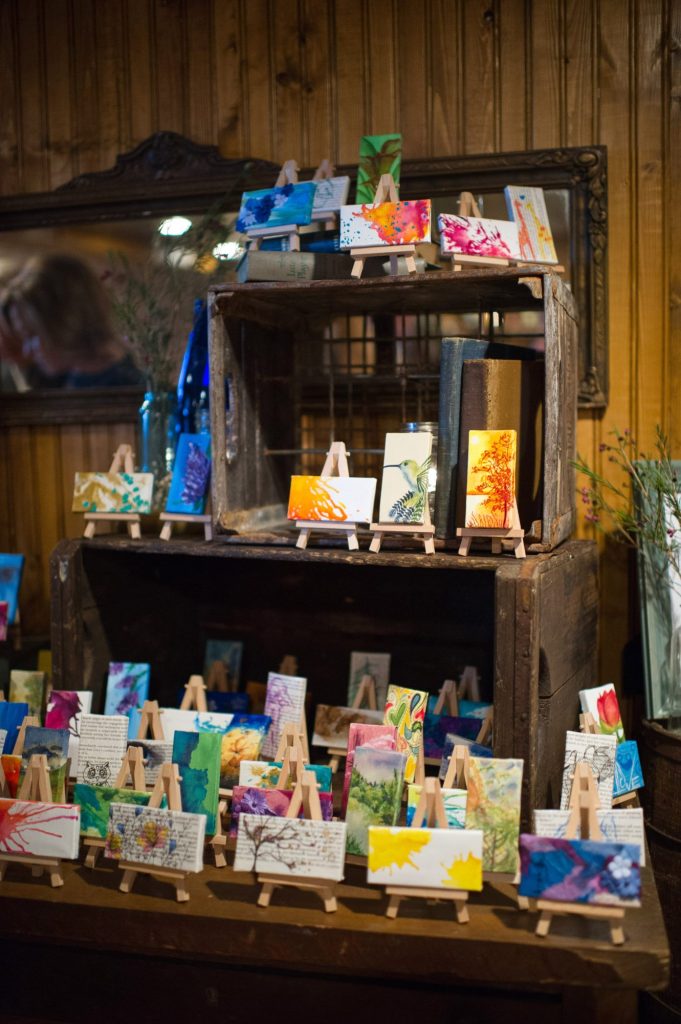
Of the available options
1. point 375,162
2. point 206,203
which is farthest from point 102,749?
point 206,203

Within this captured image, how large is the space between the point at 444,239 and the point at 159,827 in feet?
4.23

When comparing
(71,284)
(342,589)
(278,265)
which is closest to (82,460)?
(71,284)

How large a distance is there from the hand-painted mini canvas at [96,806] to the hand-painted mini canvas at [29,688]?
58cm

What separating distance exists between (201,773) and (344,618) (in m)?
0.89

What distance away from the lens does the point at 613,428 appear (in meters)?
2.54

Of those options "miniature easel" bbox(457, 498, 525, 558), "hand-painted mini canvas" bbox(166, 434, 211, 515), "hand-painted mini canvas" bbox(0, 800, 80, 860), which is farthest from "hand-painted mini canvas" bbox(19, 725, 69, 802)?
"miniature easel" bbox(457, 498, 525, 558)

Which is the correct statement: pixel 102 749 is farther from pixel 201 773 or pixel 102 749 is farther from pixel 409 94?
pixel 409 94

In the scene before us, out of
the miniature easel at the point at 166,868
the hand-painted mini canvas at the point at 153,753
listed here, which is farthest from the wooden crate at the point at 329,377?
the miniature easel at the point at 166,868

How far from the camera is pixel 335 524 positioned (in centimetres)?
210

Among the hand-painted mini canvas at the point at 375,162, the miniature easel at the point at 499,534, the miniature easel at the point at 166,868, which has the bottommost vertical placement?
the miniature easel at the point at 166,868

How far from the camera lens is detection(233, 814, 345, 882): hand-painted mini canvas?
1.67 metres

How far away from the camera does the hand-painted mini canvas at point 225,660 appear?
8.77 ft

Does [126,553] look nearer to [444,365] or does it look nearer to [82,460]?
[82,460]

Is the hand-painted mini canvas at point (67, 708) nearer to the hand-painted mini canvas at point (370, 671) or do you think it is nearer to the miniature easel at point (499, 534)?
the hand-painted mini canvas at point (370, 671)
